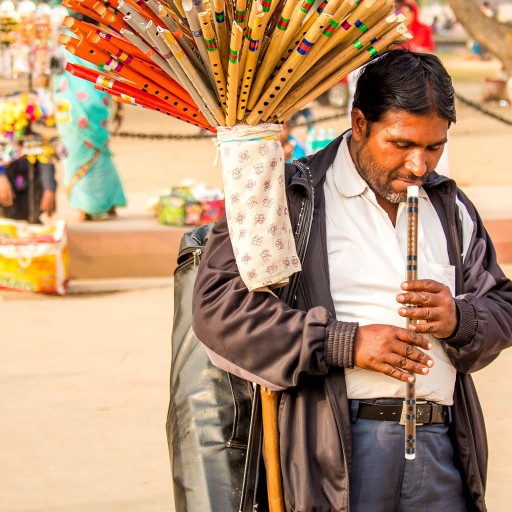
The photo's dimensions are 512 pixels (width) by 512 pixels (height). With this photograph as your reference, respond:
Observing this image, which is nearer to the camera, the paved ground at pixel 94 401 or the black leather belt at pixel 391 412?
the black leather belt at pixel 391 412

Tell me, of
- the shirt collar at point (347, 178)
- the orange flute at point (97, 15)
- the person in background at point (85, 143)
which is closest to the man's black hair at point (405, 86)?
the shirt collar at point (347, 178)

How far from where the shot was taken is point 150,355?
21.4ft

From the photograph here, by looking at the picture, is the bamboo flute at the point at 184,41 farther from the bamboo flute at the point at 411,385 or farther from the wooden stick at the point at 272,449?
the wooden stick at the point at 272,449

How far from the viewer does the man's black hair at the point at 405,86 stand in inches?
104

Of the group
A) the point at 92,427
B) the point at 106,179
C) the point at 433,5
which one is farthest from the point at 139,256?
the point at 433,5

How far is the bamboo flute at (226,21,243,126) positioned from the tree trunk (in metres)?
10.2

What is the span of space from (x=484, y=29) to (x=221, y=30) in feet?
33.6

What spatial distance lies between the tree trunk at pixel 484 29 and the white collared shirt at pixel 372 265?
10.0m

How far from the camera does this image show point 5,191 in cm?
823

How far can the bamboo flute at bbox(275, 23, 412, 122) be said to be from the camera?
258 cm

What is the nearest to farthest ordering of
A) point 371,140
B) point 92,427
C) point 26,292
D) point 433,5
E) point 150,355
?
1. point 371,140
2. point 92,427
3. point 150,355
4. point 26,292
5. point 433,5

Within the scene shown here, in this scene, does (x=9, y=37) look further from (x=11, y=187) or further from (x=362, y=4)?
(x=362, y=4)

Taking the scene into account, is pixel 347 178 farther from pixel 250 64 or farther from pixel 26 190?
pixel 26 190

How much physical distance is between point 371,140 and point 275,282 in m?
0.42
